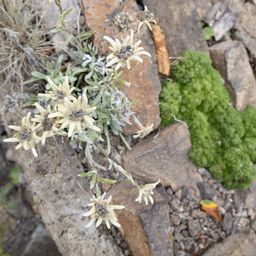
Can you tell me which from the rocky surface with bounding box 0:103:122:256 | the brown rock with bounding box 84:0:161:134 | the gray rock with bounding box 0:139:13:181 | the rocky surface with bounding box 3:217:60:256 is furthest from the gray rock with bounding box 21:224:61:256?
the brown rock with bounding box 84:0:161:134

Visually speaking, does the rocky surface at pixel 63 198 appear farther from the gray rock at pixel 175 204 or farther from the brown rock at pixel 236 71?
the brown rock at pixel 236 71

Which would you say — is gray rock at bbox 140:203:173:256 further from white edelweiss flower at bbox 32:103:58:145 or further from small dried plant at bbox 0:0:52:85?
small dried plant at bbox 0:0:52:85

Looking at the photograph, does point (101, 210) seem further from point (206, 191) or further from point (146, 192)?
point (206, 191)

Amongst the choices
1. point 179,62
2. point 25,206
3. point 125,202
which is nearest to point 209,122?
point 179,62

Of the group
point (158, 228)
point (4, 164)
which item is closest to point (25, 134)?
point (158, 228)

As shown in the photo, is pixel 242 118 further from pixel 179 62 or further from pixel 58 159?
pixel 58 159

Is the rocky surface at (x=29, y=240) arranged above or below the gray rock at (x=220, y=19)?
below

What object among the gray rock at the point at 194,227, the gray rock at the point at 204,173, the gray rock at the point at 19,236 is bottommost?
the gray rock at the point at 19,236

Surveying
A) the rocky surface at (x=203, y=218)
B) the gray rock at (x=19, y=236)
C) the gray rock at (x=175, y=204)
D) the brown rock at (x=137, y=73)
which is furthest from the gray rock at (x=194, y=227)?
the gray rock at (x=19, y=236)
